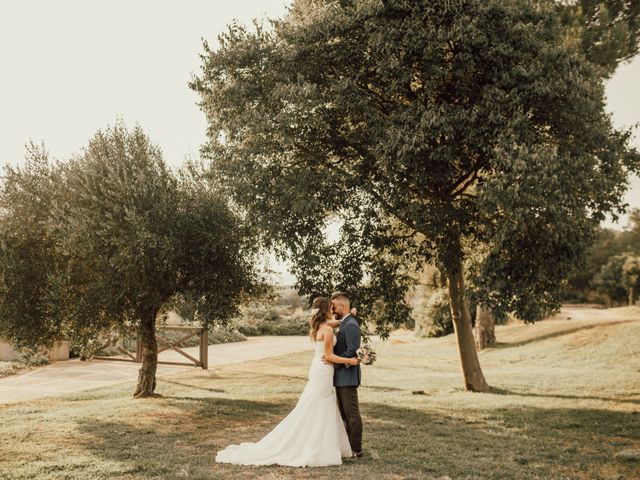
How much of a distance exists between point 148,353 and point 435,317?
69.1 feet

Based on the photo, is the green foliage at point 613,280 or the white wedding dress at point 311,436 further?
the green foliage at point 613,280

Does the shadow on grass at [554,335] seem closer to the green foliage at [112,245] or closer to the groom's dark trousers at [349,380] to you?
the green foliage at [112,245]

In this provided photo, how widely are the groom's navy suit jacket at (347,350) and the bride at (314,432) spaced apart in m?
0.10

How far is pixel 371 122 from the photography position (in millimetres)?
12516

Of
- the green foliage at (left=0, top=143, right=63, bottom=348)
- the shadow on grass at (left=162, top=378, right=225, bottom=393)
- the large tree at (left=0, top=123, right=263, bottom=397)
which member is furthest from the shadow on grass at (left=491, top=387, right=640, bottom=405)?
the green foliage at (left=0, top=143, right=63, bottom=348)

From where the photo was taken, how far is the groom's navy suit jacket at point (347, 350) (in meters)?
8.22

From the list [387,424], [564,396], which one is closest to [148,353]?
[387,424]

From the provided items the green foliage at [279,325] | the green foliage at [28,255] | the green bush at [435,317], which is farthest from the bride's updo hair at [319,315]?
the green foliage at [279,325]

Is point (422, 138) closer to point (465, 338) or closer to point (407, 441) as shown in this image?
point (407, 441)

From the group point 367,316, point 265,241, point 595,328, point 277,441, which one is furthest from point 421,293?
point 277,441

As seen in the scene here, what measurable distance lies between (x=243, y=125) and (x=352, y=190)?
3.04 metres

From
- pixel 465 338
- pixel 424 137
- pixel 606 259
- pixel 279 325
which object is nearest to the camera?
pixel 424 137

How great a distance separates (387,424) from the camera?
1141 cm

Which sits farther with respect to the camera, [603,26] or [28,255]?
[603,26]
